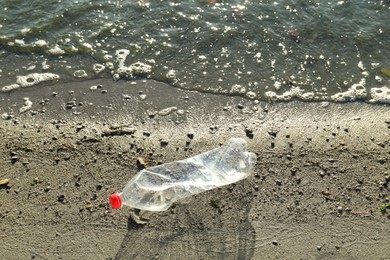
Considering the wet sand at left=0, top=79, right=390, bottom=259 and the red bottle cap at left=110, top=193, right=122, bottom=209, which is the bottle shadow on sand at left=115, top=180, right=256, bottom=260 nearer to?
the wet sand at left=0, top=79, right=390, bottom=259

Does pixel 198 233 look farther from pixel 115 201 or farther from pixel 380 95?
pixel 380 95

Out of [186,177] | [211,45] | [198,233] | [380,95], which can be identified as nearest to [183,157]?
[186,177]

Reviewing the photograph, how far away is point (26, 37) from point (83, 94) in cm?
191

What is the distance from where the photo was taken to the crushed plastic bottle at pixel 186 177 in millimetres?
5219

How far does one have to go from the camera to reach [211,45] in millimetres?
7828

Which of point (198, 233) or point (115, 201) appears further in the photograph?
point (198, 233)

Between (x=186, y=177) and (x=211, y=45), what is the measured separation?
3.08 m

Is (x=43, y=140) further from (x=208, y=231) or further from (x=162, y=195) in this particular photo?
(x=208, y=231)

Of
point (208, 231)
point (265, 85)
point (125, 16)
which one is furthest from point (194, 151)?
point (125, 16)

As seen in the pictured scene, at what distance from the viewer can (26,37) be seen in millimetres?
7820

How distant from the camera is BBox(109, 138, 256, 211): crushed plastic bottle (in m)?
5.22

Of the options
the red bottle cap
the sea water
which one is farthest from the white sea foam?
the red bottle cap

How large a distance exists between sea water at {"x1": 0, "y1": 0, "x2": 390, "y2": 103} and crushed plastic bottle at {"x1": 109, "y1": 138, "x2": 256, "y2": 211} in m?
1.43

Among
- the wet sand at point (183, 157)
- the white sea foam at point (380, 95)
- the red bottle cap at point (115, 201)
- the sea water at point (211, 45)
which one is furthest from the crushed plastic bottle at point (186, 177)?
the white sea foam at point (380, 95)
